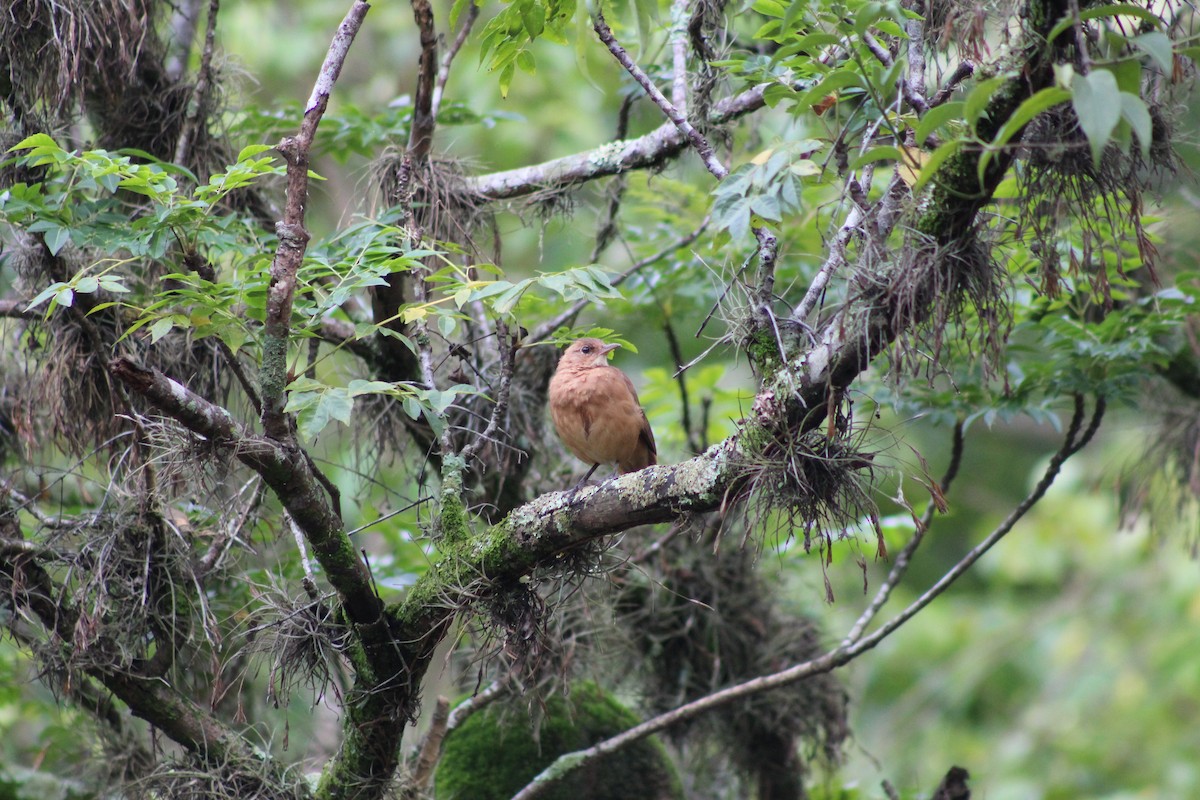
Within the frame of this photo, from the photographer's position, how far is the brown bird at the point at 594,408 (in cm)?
425

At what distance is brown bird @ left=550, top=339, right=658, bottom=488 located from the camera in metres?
4.25

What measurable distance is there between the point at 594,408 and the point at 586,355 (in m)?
0.29

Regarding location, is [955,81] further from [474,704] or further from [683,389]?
[474,704]

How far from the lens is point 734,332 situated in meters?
2.77

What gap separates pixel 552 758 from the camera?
175 inches

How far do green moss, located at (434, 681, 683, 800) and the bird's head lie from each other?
134cm

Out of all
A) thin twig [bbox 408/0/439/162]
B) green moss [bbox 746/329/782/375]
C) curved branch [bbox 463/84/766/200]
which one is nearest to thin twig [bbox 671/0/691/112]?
curved branch [bbox 463/84/766/200]

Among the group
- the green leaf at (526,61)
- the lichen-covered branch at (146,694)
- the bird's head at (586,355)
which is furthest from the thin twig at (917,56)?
the lichen-covered branch at (146,694)

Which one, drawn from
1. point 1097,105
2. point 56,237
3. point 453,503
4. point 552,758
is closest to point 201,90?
point 56,237

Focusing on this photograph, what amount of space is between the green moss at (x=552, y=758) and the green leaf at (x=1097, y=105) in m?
3.13

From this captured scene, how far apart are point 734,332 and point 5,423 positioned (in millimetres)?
3019

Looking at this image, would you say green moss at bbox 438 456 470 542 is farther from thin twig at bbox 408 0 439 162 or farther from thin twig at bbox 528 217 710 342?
thin twig at bbox 408 0 439 162

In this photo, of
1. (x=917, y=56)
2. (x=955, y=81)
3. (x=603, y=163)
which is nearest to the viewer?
(x=955, y=81)

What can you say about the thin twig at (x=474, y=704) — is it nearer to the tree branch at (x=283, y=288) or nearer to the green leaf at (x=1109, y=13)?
the tree branch at (x=283, y=288)
